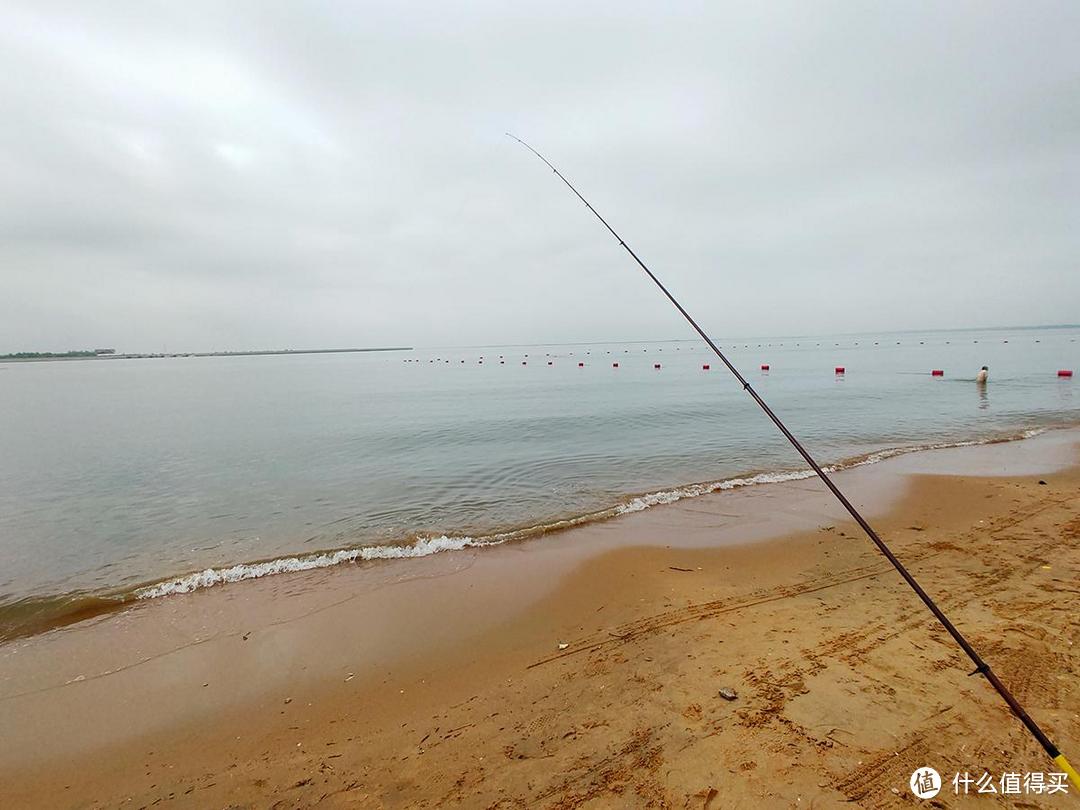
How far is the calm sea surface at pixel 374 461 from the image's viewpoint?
966cm

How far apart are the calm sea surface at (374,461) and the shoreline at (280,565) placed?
12 cm

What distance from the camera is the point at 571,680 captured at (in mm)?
4648

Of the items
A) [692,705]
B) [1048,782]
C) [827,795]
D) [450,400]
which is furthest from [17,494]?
[450,400]

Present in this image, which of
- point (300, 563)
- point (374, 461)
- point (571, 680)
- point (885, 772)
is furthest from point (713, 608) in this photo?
point (374, 461)

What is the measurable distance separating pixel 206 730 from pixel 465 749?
2669 mm

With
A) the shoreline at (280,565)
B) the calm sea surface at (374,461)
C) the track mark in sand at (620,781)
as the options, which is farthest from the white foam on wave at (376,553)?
the track mark in sand at (620,781)

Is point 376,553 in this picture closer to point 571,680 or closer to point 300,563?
point 300,563

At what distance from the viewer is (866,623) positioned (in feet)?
17.0

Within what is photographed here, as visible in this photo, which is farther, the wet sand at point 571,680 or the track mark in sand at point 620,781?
the wet sand at point 571,680

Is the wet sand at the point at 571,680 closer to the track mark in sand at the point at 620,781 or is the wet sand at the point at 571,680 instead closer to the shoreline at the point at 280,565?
the track mark in sand at the point at 620,781

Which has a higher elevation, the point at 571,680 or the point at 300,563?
the point at 571,680

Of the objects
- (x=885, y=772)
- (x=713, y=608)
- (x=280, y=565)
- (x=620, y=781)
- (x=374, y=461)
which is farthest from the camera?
(x=374, y=461)

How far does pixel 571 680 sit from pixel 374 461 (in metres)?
13.3

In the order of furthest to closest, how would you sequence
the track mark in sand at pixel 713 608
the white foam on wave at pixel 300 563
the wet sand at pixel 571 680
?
the white foam on wave at pixel 300 563 → the track mark in sand at pixel 713 608 → the wet sand at pixel 571 680
